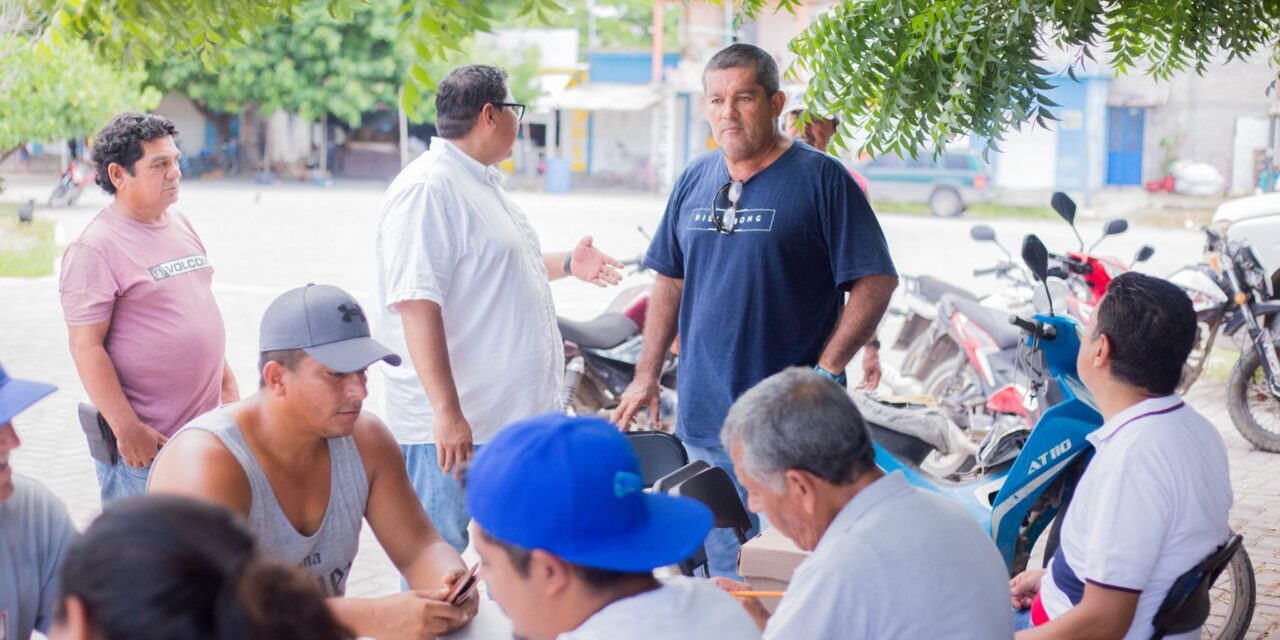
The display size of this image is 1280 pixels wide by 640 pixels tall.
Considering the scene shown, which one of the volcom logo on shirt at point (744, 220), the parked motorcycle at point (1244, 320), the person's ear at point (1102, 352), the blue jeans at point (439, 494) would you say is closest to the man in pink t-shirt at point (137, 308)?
the blue jeans at point (439, 494)

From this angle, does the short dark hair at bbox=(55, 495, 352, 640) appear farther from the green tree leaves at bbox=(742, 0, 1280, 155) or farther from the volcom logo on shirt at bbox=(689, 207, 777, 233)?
the volcom logo on shirt at bbox=(689, 207, 777, 233)

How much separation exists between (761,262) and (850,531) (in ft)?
6.29

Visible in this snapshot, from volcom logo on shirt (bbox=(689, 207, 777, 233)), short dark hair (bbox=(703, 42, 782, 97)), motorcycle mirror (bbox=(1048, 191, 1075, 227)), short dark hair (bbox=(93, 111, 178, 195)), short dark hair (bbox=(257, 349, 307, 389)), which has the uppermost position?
short dark hair (bbox=(703, 42, 782, 97))

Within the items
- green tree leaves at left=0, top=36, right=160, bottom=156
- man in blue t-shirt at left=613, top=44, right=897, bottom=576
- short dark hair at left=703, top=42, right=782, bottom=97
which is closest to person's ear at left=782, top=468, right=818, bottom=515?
man in blue t-shirt at left=613, top=44, right=897, bottom=576

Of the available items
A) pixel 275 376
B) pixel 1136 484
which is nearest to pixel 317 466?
pixel 275 376

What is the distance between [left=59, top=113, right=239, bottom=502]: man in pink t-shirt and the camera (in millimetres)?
4273

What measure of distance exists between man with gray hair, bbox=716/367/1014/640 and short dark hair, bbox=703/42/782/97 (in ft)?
6.17

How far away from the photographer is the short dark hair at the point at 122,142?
4.40m

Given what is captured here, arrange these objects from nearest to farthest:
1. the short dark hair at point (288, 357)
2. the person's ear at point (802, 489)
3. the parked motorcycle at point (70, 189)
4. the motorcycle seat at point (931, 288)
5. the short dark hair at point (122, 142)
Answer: the person's ear at point (802, 489)
the short dark hair at point (288, 357)
the short dark hair at point (122, 142)
the motorcycle seat at point (931, 288)
the parked motorcycle at point (70, 189)

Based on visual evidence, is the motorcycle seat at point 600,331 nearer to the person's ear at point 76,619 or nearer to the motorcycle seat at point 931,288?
the motorcycle seat at point 931,288

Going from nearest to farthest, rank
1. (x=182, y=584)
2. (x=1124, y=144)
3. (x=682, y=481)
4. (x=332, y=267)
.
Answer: (x=182, y=584), (x=682, y=481), (x=332, y=267), (x=1124, y=144)

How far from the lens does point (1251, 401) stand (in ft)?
26.7

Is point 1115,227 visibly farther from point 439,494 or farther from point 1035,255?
point 439,494

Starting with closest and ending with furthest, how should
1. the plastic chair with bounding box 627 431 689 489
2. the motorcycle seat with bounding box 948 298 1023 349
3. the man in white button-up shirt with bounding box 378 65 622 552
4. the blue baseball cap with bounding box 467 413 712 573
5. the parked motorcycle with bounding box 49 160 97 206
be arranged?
the blue baseball cap with bounding box 467 413 712 573 → the plastic chair with bounding box 627 431 689 489 → the man in white button-up shirt with bounding box 378 65 622 552 → the motorcycle seat with bounding box 948 298 1023 349 → the parked motorcycle with bounding box 49 160 97 206
